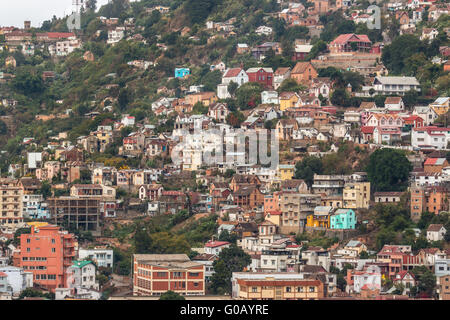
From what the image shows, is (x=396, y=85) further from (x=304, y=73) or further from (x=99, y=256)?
(x=99, y=256)

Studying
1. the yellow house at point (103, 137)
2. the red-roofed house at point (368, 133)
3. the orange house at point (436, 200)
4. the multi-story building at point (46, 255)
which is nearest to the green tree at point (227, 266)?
the multi-story building at point (46, 255)

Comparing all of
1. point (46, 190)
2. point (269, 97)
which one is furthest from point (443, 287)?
point (269, 97)

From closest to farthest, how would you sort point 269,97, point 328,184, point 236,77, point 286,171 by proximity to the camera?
point 328,184 → point 286,171 → point 269,97 → point 236,77

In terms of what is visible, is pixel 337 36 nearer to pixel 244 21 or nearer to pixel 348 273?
pixel 244 21

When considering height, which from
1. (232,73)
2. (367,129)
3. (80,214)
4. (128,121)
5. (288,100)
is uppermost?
(232,73)

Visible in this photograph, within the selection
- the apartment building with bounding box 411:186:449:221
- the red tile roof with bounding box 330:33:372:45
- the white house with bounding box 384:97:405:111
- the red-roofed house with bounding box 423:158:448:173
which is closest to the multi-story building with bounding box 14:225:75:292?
the apartment building with bounding box 411:186:449:221
